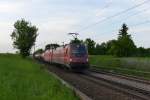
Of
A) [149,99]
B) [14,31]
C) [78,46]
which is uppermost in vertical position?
[14,31]

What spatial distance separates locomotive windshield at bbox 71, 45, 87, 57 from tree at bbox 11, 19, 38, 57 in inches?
3129

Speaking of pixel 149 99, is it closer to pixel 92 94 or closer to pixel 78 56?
pixel 92 94

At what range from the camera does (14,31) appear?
13375cm

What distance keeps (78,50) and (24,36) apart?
85790 millimetres

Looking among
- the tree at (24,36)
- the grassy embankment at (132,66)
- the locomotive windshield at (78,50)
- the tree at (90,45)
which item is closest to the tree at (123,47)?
the tree at (90,45)

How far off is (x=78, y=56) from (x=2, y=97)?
2872 centimetres

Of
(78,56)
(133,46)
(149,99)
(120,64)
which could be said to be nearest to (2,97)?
(149,99)

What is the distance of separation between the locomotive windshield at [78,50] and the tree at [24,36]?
79.5 m

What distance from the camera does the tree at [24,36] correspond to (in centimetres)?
12519

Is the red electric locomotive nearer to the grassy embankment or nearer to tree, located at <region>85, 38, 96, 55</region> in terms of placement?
the grassy embankment

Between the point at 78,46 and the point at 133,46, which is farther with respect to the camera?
the point at 133,46

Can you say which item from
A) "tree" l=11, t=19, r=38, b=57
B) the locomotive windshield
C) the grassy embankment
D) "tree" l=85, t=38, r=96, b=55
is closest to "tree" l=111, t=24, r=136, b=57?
"tree" l=85, t=38, r=96, b=55

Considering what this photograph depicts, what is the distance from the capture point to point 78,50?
4288 cm

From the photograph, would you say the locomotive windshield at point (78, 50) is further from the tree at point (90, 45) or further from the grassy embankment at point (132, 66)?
the tree at point (90, 45)
